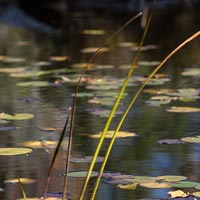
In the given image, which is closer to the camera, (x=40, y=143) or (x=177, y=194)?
(x=177, y=194)

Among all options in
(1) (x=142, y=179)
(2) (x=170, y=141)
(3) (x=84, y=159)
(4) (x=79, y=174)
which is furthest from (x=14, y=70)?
(1) (x=142, y=179)

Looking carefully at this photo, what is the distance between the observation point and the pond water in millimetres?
3057

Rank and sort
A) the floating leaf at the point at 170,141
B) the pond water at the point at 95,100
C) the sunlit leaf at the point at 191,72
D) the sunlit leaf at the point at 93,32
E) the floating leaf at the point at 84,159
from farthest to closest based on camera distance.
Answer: the sunlit leaf at the point at 93,32 → the sunlit leaf at the point at 191,72 → the floating leaf at the point at 170,141 → the floating leaf at the point at 84,159 → the pond water at the point at 95,100

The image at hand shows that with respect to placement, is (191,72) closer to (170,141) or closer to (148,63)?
(148,63)

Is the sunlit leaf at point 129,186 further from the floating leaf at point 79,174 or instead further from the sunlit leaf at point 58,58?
the sunlit leaf at point 58,58

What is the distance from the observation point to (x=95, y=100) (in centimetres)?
444

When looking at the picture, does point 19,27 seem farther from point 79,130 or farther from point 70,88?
point 79,130

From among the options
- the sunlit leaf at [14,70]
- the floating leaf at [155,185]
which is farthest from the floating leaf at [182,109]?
the sunlit leaf at [14,70]

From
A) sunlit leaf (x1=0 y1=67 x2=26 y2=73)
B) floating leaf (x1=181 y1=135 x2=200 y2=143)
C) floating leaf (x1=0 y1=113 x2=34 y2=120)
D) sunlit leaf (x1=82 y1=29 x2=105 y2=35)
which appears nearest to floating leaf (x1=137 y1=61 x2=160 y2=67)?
sunlit leaf (x1=0 y1=67 x2=26 y2=73)

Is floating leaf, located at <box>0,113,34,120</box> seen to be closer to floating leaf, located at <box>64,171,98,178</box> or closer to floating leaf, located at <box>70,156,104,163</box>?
floating leaf, located at <box>70,156,104,163</box>

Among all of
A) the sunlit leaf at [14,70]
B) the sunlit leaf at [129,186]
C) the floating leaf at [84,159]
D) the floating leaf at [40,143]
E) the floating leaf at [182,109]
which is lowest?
the sunlit leaf at [129,186]

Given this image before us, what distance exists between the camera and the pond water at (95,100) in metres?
3.06

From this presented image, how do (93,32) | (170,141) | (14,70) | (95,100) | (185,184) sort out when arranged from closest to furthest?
(185,184) → (170,141) → (95,100) → (14,70) → (93,32)

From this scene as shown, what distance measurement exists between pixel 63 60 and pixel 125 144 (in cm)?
261
